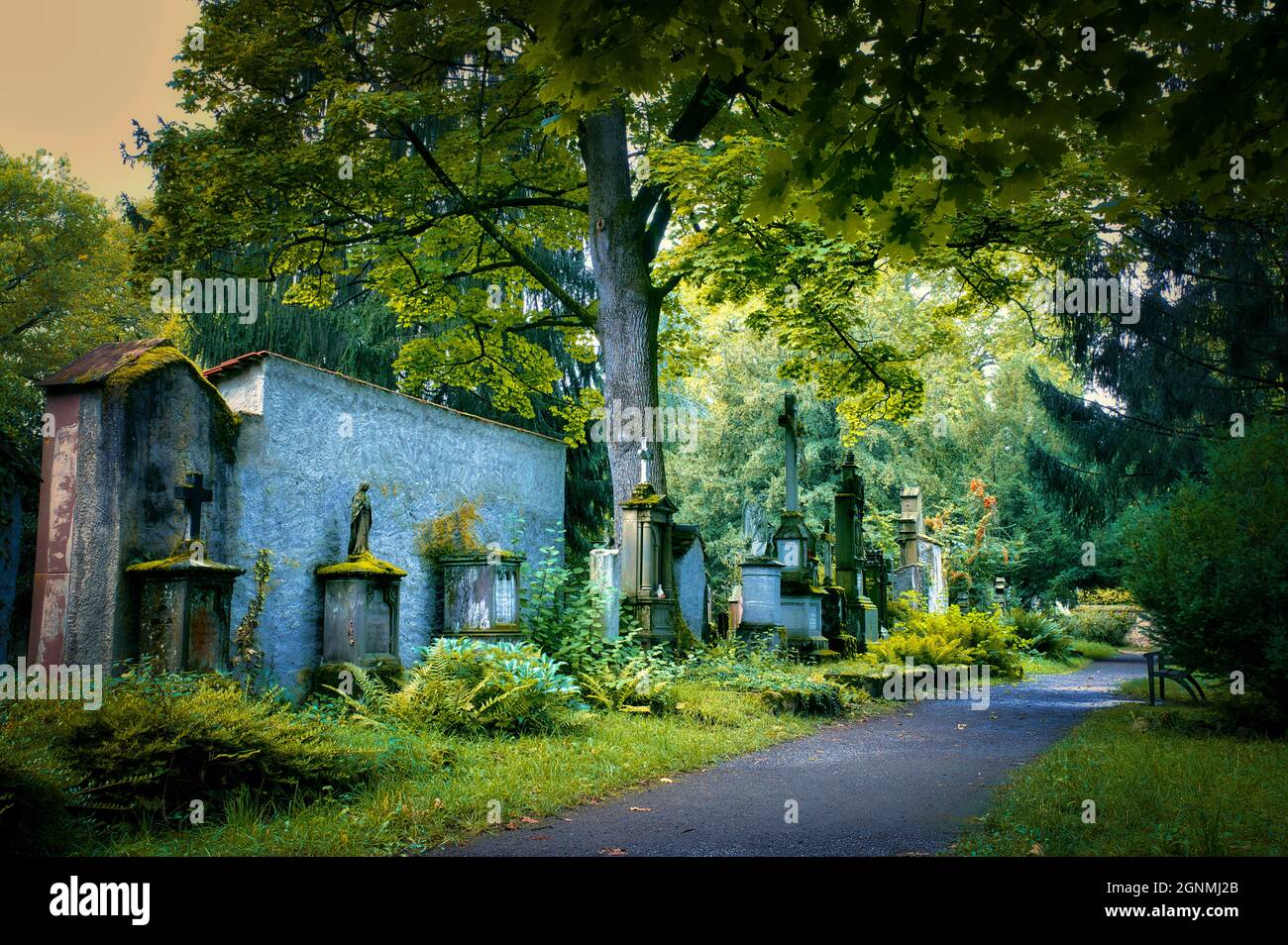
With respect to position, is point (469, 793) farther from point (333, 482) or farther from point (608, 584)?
point (608, 584)

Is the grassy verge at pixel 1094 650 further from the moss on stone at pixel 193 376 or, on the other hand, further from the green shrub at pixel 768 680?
the moss on stone at pixel 193 376

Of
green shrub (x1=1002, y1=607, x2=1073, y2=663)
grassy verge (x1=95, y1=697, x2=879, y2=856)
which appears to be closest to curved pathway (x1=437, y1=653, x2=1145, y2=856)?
grassy verge (x1=95, y1=697, x2=879, y2=856)

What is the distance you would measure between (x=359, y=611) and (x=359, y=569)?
0.43 metres

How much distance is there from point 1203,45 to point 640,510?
345 inches

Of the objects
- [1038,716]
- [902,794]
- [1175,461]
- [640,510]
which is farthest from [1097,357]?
[902,794]

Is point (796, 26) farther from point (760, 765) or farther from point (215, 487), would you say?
point (215, 487)

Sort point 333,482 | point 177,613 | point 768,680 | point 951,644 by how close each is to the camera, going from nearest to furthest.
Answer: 1. point 177,613
2. point 333,482
3. point 768,680
4. point 951,644

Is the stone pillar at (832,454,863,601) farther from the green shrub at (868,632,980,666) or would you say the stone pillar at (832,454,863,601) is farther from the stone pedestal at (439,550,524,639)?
the stone pedestal at (439,550,524,639)

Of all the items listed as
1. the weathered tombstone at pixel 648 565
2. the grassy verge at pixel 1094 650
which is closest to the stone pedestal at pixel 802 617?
the weathered tombstone at pixel 648 565

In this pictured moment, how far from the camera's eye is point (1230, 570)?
8.62 metres

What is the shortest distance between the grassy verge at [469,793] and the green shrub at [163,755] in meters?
0.21

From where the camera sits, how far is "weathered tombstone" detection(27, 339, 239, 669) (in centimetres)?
728

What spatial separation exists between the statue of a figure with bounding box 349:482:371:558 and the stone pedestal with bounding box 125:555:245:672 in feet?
7.28

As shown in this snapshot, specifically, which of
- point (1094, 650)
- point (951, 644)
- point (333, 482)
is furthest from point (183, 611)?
point (1094, 650)
